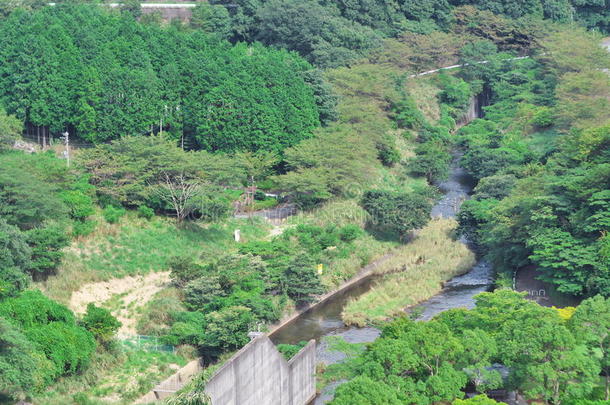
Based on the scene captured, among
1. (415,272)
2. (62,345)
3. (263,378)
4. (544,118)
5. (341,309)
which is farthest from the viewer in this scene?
(544,118)

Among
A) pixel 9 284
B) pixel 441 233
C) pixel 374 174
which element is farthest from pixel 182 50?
pixel 9 284

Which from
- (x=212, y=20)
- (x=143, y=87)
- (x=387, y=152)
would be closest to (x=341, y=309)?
(x=143, y=87)

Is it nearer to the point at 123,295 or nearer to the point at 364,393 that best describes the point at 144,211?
the point at 123,295

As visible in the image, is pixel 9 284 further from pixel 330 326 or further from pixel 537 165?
pixel 537 165

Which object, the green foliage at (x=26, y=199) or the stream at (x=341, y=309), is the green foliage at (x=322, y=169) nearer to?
the stream at (x=341, y=309)

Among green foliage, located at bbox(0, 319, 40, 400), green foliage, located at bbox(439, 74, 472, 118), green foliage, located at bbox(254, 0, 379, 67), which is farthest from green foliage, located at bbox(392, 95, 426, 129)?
green foliage, located at bbox(0, 319, 40, 400)
